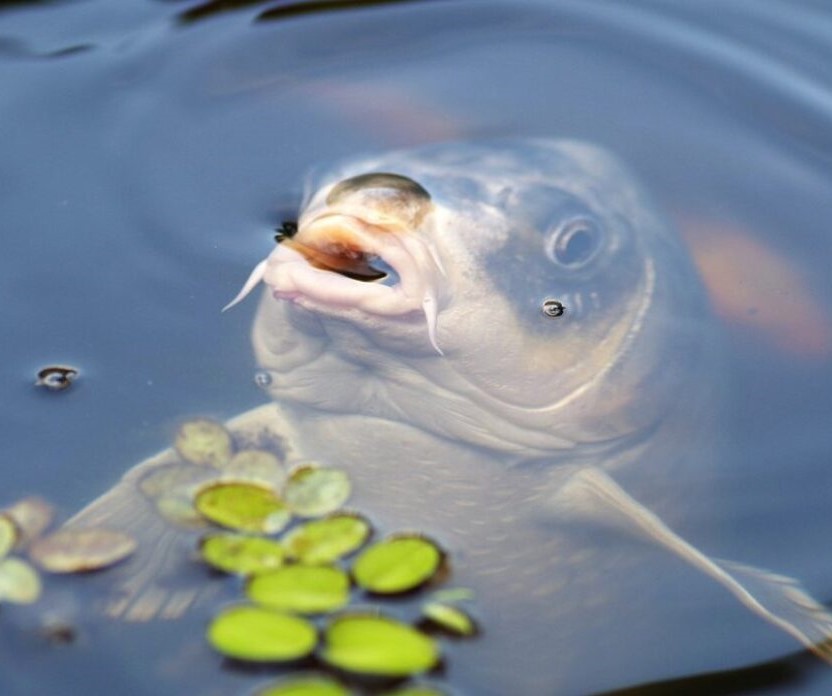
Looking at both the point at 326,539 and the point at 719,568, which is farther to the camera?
the point at 719,568

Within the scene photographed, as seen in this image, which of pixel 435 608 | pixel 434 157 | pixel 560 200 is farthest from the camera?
pixel 434 157

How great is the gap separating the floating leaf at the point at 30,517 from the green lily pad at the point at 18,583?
0.28 ft

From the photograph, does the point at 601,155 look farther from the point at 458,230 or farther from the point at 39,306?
the point at 39,306

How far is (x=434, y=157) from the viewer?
3436 millimetres

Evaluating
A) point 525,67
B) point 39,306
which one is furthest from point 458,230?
point 525,67

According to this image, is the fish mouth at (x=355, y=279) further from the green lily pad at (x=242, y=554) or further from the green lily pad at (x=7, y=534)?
the green lily pad at (x=7, y=534)

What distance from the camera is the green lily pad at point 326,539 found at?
2490mm

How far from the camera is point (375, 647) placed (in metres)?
2.25

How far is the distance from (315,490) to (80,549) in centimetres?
50

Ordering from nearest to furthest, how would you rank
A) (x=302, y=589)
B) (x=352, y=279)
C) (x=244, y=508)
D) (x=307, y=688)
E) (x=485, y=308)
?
(x=307, y=688), (x=302, y=589), (x=244, y=508), (x=352, y=279), (x=485, y=308)

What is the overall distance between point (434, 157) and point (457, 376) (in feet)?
2.35

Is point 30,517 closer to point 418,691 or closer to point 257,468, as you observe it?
point 257,468

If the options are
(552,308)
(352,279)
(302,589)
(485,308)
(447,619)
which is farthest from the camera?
(552,308)

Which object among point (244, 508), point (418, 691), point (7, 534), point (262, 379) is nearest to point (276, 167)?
point (262, 379)
